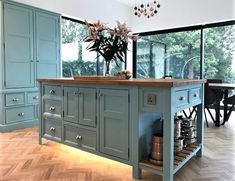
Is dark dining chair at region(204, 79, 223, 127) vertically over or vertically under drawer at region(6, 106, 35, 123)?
over

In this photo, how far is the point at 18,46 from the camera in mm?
3889

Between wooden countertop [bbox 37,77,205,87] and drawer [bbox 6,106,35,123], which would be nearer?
wooden countertop [bbox 37,77,205,87]

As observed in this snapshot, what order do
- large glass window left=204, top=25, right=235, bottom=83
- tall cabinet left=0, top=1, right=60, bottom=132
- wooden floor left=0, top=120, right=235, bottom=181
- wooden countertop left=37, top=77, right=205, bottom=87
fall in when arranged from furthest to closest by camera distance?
large glass window left=204, top=25, right=235, bottom=83 → tall cabinet left=0, top=1, right=60, bottom=132 → wooden floor left=0, top=120, right=235, bottom=181 → wooden countertop left=37, top=77, right=205, bottom=87

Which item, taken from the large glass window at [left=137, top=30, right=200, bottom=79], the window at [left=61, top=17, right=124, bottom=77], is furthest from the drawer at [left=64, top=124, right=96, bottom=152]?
the large glass window at [left=137, top=30, right=200, bottom=79]

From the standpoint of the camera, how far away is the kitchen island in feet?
6.40

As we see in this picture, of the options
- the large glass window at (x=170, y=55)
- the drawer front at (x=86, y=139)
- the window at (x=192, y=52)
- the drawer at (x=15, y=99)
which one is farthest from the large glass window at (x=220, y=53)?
the drawer at (x=15, y=99)

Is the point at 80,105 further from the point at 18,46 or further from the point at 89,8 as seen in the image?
the point at 89,8

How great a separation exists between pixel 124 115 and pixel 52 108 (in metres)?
1.15

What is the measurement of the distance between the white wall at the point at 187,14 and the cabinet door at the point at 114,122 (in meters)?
3.92

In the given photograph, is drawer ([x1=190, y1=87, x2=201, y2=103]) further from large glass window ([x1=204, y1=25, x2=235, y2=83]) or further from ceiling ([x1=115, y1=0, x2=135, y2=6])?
ceiling ([x1=115, y1=0, x2=135, y2=6])

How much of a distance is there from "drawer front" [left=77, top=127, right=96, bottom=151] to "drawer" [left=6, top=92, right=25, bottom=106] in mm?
1835

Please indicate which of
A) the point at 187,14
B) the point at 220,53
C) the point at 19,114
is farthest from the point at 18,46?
the point at 220,53

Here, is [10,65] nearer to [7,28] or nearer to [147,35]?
[7,28]

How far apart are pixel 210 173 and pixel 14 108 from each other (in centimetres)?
316
